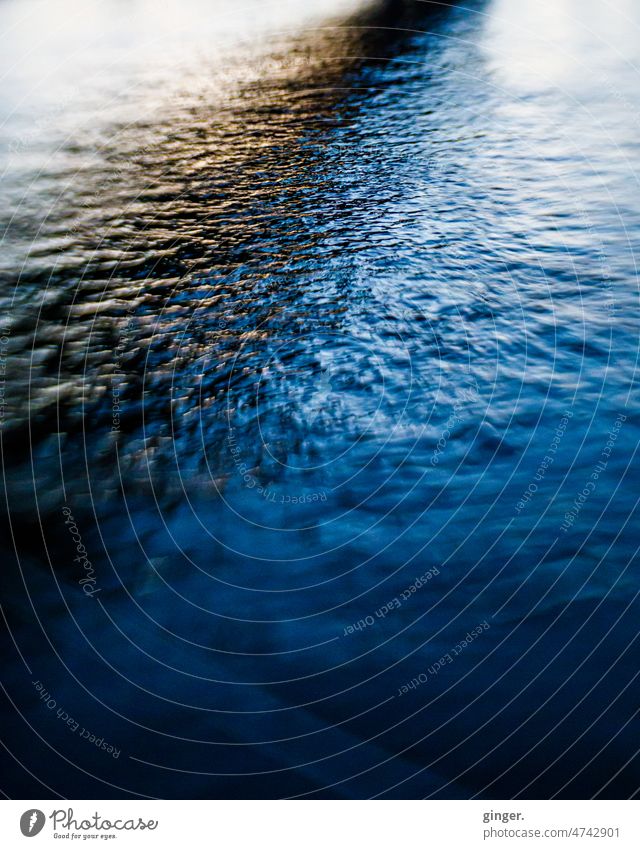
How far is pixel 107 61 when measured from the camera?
14.7 m

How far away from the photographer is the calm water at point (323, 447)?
4.41m

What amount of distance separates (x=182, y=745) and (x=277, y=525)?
1909mm

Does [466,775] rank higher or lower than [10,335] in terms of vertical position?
lower

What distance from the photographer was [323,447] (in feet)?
20.9

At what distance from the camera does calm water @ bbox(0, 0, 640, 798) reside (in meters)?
4.41

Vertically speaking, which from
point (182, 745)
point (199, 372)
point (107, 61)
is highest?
point (107, 61)

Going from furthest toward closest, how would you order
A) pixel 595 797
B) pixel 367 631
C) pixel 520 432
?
1. pixel 520 432
2. pixel 367 631
3. pixel 595 797

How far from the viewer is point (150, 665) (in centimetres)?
480

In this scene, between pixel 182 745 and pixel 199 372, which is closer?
pixel 182 745

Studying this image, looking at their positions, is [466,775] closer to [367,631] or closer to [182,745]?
[367,631]

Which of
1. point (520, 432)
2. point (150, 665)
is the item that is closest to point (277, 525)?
point (150, 665)

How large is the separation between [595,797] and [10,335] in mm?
6879

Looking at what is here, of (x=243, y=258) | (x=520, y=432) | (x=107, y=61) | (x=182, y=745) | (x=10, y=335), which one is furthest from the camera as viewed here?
(x=107, y=61)

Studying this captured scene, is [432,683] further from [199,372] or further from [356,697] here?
[199,372]
